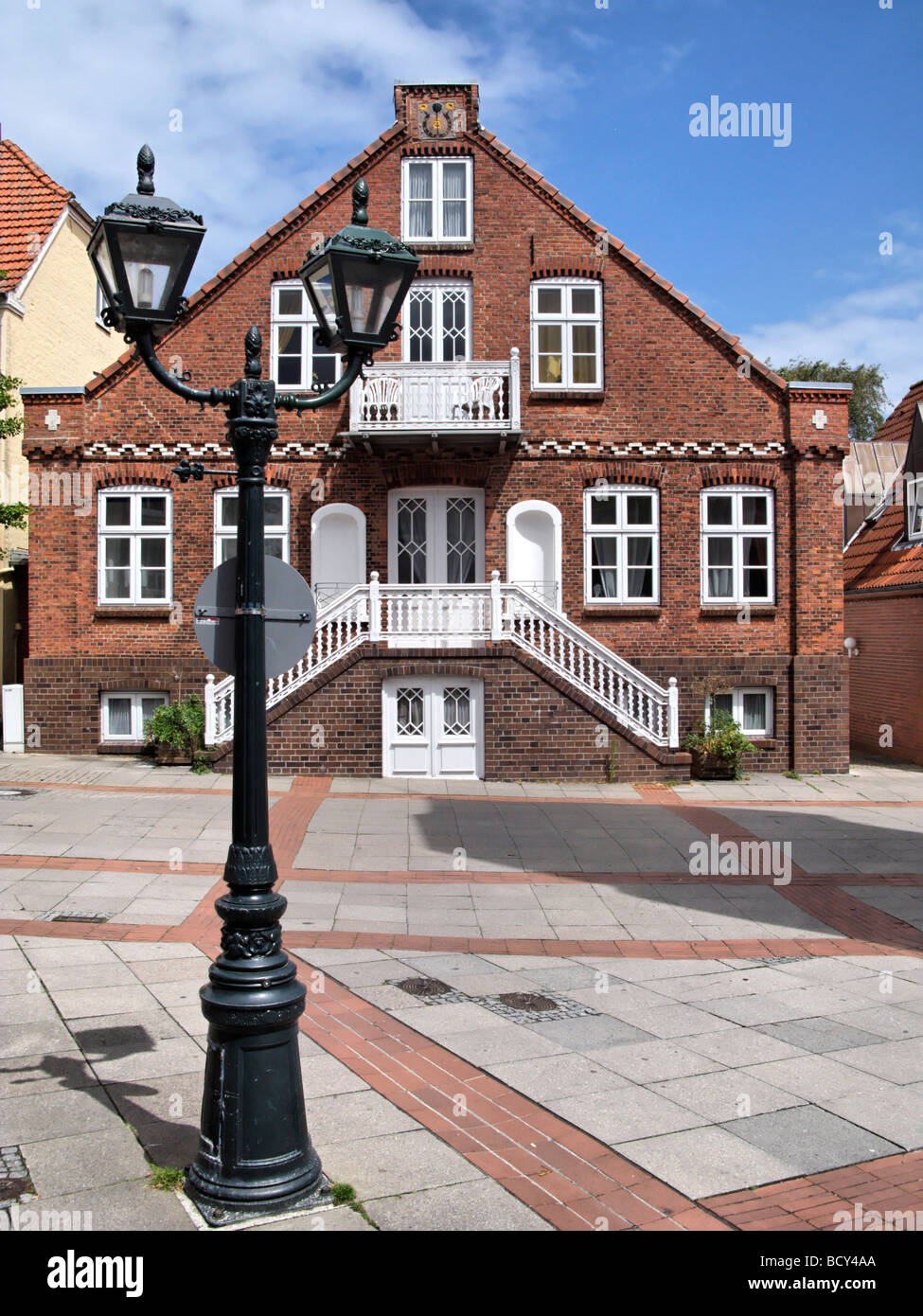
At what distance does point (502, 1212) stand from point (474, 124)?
771 inches

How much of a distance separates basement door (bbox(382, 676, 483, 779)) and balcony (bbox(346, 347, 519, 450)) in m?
4.13

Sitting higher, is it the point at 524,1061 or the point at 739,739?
the point at 739,739

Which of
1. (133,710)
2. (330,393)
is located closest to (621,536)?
(133,710)

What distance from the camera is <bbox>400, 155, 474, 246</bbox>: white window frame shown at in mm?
20438

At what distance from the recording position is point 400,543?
2041cm

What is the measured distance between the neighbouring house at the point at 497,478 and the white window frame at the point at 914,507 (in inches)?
162

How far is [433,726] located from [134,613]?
19.2 feet

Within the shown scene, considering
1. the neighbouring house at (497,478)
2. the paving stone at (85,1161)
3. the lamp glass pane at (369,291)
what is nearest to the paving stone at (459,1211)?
the paving stone at (85,1161)

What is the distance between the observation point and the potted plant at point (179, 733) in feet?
58.9

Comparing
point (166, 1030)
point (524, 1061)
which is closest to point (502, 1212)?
point (524, 1061)

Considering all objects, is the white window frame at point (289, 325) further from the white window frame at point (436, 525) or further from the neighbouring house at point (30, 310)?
the neighbouring house at point (30, 310)
